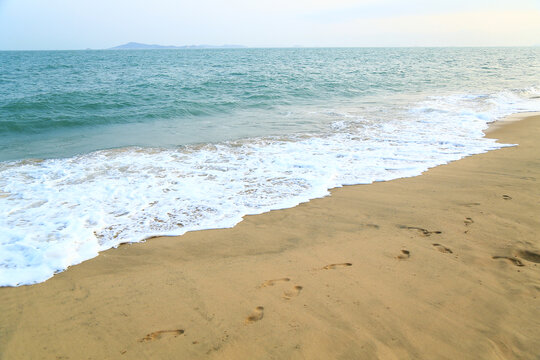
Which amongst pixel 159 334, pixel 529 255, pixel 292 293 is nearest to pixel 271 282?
pixel 292 293

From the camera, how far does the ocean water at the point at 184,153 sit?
Answer: 438 centimetres

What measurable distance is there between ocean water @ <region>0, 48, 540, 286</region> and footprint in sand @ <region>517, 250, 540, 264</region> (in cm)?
260

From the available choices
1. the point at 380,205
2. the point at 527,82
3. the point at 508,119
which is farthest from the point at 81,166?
the point at 527,82

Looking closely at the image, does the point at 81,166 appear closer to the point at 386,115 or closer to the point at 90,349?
the point at 90,349

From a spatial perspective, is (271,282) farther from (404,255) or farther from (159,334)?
(404,255)

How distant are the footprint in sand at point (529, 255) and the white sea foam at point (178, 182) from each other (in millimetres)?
→ 2601

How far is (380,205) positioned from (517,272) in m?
1.88

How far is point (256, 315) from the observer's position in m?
2.72

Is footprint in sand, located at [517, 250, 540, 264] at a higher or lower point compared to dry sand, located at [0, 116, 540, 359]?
higher

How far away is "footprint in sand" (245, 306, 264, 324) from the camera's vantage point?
2.66 meters

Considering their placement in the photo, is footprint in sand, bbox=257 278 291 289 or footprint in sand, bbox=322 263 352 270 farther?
footprint in sand, bbox=322 263 352 270

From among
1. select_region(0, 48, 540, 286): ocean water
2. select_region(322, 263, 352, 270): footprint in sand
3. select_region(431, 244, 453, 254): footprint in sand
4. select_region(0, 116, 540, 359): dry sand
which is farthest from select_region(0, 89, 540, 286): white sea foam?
select_region(431, 244, 453, 254): footprint in sand

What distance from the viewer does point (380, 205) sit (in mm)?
4848

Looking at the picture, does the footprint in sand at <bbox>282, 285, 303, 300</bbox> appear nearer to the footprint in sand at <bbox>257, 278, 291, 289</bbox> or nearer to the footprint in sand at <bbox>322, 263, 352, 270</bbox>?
the footprint in sand at <bbox>257, 278, 291, 289</bbox>
